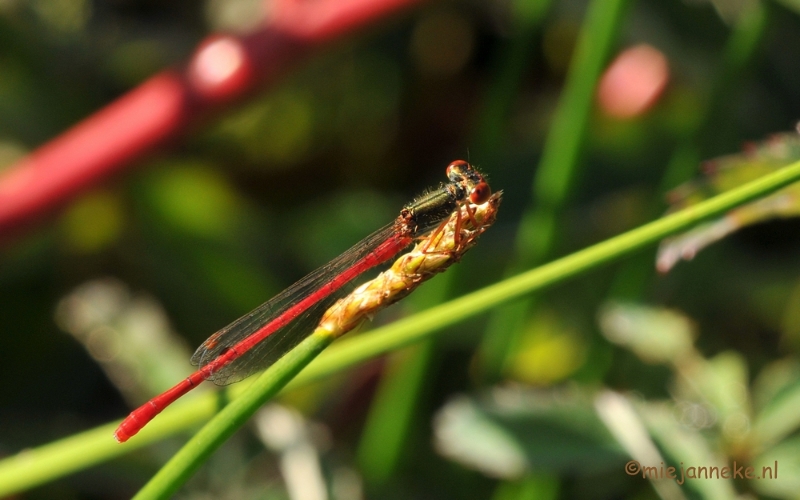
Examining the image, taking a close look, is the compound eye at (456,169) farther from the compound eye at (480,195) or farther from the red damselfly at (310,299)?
the compound eye at (480,195)

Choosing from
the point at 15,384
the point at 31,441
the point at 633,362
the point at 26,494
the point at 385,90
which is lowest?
the point at 633,362

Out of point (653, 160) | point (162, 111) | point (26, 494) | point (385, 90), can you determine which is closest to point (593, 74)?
point (653, 160)

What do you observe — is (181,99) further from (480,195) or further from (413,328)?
(413,328)

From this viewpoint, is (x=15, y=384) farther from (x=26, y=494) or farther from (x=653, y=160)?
(x=653, y=160)

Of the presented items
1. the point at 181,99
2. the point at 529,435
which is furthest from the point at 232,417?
the point at 181,99

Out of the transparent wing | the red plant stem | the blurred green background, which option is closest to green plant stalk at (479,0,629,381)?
the blurred green background

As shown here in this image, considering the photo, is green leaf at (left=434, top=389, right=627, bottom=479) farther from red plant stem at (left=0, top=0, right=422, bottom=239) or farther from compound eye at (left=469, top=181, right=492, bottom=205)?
red plant stem at (left=0, top=0, right=422, bottom=239)

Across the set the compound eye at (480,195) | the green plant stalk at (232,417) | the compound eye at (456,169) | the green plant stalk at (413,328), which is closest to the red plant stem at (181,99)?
the compound eye at (456,169)
